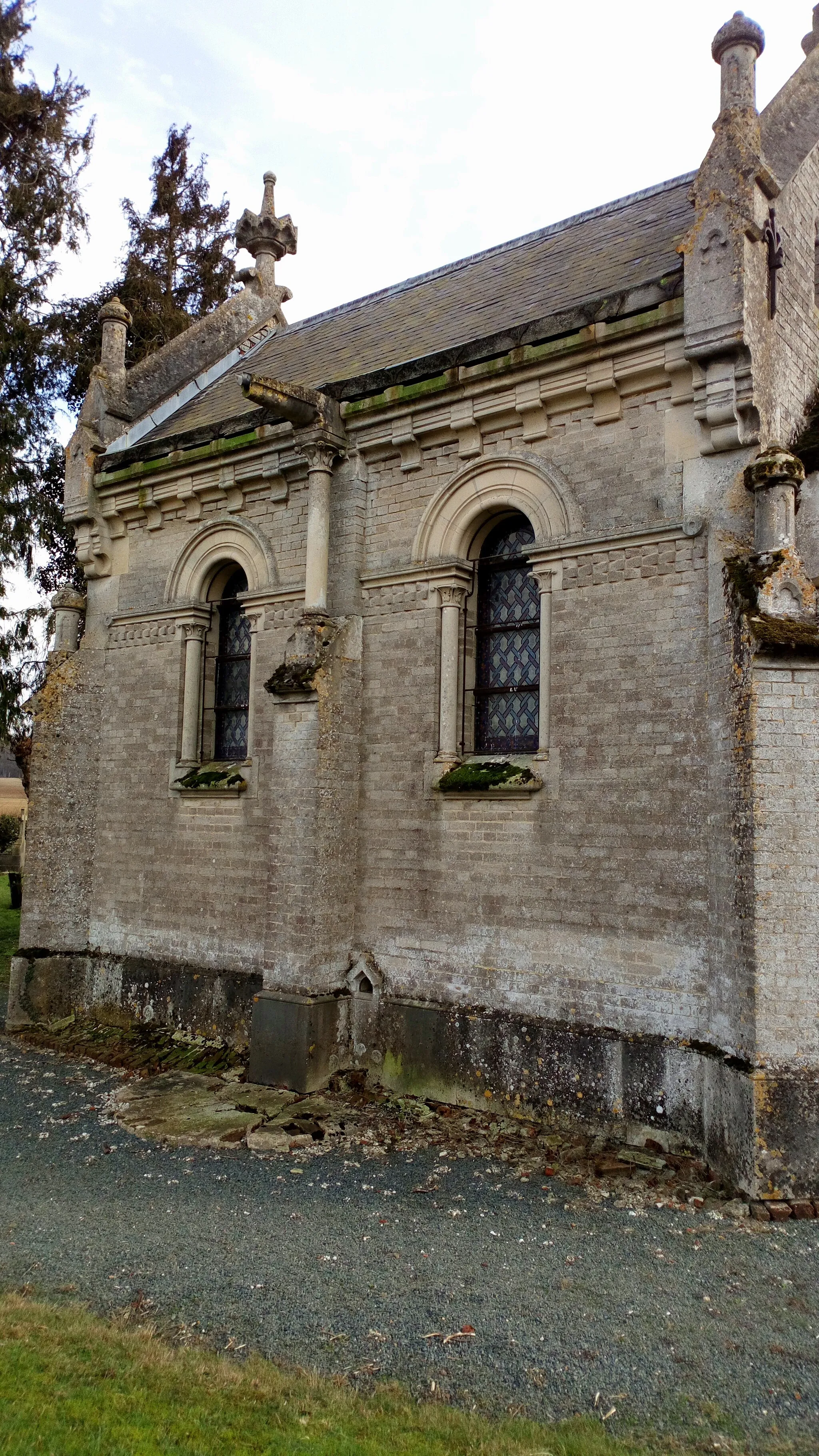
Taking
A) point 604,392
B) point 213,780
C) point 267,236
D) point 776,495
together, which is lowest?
point 213,780

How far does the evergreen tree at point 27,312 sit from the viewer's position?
53.0ft

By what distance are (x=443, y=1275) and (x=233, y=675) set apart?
7821 millimetres

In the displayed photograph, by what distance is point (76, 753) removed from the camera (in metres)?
12.6

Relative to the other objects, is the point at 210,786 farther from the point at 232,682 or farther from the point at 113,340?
the point at 113,340

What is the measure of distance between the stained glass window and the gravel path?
5133 mm

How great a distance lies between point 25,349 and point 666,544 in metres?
13.3

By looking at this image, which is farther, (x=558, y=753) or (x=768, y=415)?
(x=558, y=753)

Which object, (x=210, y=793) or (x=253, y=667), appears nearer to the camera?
(x=253, y=667)

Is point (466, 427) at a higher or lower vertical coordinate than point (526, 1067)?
higher

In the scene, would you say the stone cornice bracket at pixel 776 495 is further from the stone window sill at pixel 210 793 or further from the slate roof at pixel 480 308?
the stone window sill at pixel 210 793

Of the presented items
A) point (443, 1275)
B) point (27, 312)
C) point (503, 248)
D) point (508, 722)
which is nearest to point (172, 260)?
point (27, 312)

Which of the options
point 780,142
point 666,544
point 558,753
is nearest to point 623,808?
point 558,753

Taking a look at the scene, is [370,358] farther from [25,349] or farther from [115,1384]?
[115,1384]

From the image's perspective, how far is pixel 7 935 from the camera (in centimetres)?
1869
